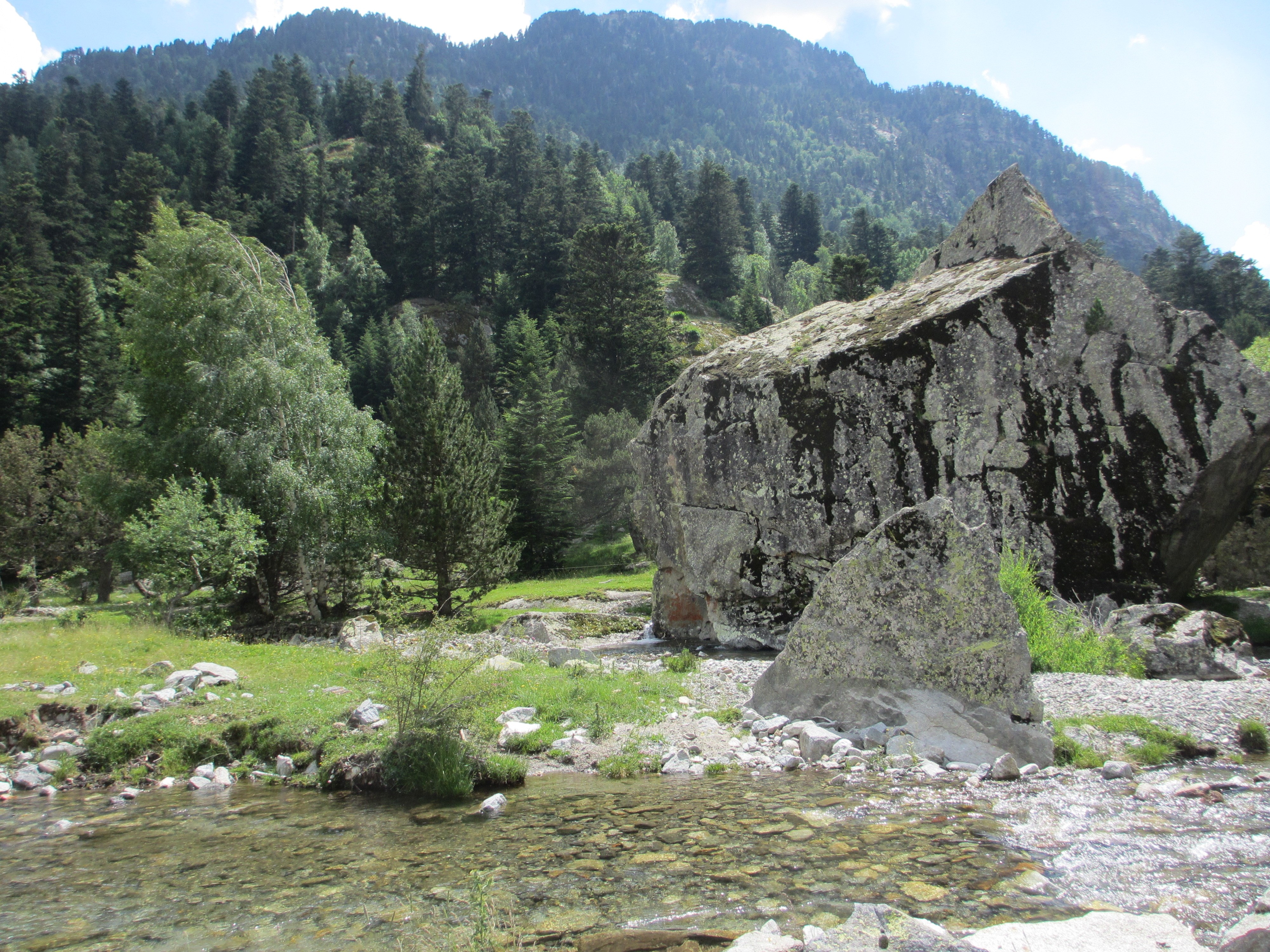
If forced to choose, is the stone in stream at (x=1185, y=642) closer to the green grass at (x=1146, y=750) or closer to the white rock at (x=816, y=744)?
the green grass at (x=1146, y=750)

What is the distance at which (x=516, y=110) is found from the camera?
12850cm

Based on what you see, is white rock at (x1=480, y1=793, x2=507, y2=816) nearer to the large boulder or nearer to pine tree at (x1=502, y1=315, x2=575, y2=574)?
the large boulder

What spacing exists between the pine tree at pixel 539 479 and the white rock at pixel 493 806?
133 ft

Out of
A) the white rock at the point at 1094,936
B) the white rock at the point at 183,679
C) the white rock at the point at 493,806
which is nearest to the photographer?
the white rock at the point at 1094,936

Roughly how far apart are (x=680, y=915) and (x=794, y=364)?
17.6 m

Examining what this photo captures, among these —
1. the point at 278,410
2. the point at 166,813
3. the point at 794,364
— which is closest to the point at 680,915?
the point at 166,813

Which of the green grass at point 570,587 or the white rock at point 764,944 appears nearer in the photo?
the white rock at point 764,944

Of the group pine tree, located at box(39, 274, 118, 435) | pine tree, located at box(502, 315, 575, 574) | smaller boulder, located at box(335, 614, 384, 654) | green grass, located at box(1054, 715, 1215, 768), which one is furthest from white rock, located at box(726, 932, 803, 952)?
pine tree, located at box(39, 274, 118, 435)

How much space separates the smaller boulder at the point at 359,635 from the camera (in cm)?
2111

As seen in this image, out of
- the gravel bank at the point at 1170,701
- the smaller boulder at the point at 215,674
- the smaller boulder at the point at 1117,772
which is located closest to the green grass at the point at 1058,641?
the gravel bank at the point at 1170,701

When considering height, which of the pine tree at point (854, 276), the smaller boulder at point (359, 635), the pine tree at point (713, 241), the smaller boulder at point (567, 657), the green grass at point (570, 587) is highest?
the pine tree at point (713, 241)

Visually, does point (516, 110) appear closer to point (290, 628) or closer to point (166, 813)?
point (290, 628)

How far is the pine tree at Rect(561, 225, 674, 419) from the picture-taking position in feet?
230

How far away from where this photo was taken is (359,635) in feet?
76.3
